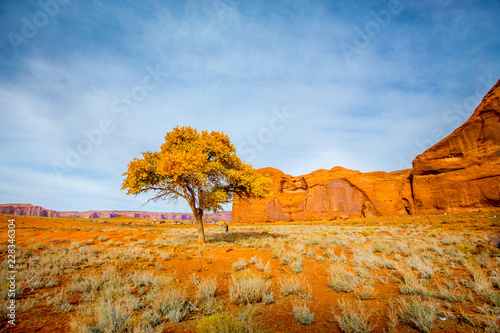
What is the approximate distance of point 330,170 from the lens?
7594 cm

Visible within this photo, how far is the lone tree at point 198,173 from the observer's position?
1277cm

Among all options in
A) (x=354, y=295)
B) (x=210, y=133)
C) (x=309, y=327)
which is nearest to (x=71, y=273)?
(x=309, y=327)

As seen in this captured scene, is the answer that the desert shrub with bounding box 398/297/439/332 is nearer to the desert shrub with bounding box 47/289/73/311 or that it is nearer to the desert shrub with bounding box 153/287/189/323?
the desert shrub with bounding box 153/287/189/323

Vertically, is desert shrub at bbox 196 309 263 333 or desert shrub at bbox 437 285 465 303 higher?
desert shrub at bbox 196 309 263 333

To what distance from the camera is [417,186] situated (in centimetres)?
5225

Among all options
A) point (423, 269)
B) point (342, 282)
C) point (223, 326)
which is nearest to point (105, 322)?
point (223, 326)

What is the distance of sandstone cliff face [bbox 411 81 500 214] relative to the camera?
136 ft

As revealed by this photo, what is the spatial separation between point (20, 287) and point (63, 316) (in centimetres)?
266

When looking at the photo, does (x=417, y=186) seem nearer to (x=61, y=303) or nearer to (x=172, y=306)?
(x=172, y=306)

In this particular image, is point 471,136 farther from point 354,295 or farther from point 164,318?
point 164,318

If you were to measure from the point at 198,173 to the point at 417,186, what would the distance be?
6021cm

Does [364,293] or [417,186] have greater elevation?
[417,186]

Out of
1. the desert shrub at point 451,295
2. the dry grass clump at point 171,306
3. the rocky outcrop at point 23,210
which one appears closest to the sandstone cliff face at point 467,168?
the desert shrub at point 451,295

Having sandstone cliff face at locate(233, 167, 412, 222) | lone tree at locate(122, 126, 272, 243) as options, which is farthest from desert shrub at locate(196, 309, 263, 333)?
sandstone cliff face at locate(233, 167, 412, 222)
